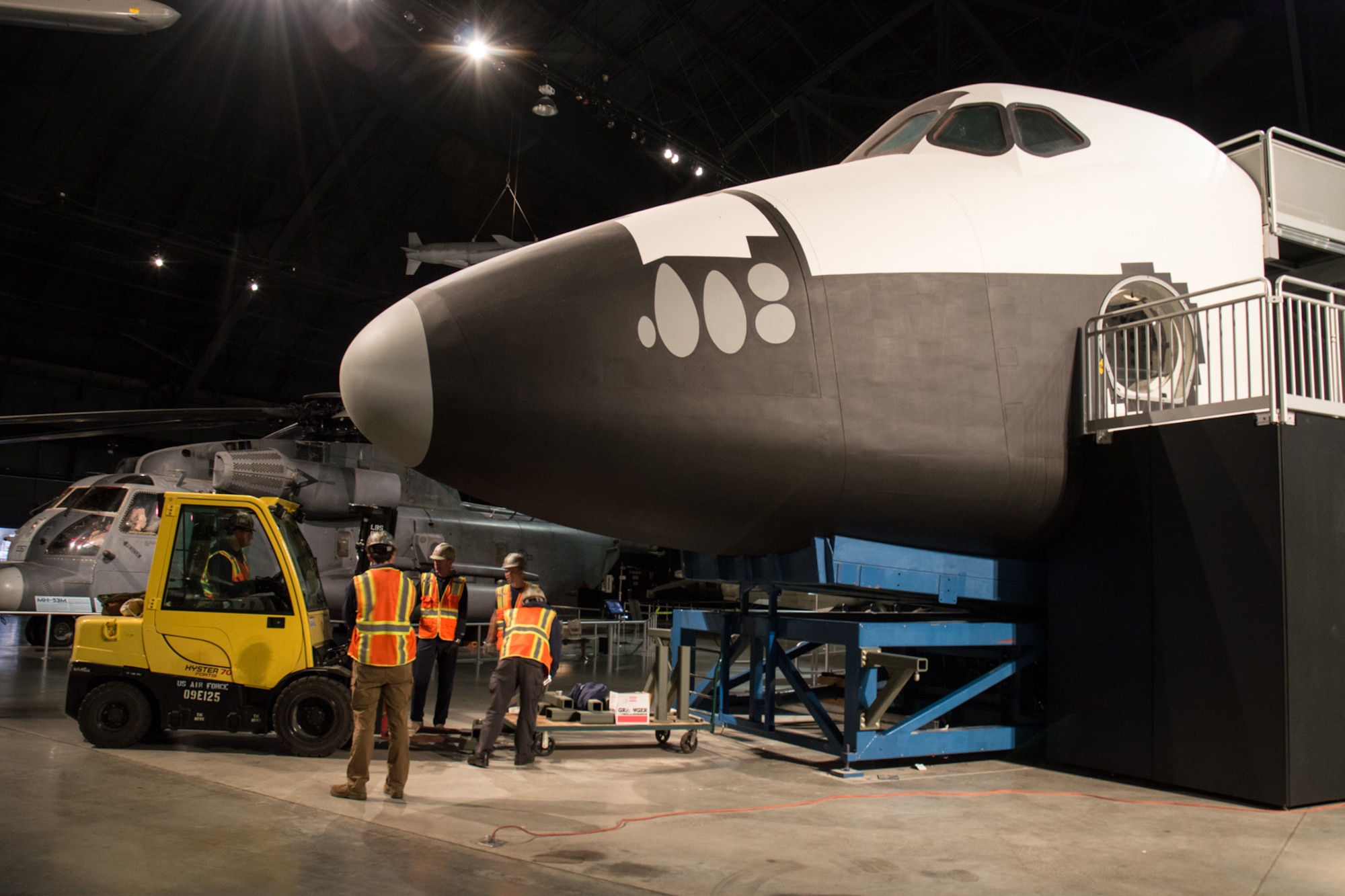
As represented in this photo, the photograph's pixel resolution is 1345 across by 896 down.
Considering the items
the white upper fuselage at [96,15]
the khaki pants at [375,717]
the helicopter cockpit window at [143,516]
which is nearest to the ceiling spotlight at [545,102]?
the helicopter cockpit window at [143,516]

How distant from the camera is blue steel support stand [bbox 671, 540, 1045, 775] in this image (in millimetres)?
6668

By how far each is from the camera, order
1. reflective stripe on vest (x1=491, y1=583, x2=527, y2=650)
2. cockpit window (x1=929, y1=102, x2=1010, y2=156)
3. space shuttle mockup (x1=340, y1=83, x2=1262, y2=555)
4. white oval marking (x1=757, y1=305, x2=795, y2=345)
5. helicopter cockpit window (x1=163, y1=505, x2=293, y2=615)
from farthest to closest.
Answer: helicopter cockpit window (x1=163, y1=505, x2=293, y2=615) < reflective stripe on vest (x1=491, y1=583, x2=527, y2=650) < cockpit window (x1=929, y1=102, x2=1010, y2=156) < white oval marking (x1=757, y1=305, x2=795, y2=345) < space shuttle mockup (x1=340, y1=83, x2=1262, y2=555)

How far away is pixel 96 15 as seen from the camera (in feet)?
21.0

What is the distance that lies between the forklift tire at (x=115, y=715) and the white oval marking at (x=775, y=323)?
577 centimetres

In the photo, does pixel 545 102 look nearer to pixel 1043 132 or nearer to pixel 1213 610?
pixel 1043 132

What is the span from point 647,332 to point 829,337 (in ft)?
4.10

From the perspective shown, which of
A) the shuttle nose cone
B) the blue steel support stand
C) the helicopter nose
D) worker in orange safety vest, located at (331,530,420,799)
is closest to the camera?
the shuttle nose cone

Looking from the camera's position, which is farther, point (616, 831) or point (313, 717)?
point (313, 717)

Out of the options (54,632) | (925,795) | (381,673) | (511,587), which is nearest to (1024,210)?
(925,795)

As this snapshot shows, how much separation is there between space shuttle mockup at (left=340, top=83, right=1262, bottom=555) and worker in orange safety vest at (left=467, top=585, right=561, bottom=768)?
1.49m

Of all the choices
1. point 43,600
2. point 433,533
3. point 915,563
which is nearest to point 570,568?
point 433,533

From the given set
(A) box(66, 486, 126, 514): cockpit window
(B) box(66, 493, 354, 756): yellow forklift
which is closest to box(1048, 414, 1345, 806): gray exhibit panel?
(B) box(66, 493, 354, 756): yellow forklift

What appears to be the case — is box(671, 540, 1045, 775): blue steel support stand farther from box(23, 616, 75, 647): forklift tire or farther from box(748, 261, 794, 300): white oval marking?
box(23, 616, 75, 647): forklift tire

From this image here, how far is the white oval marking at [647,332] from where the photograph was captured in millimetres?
5477
